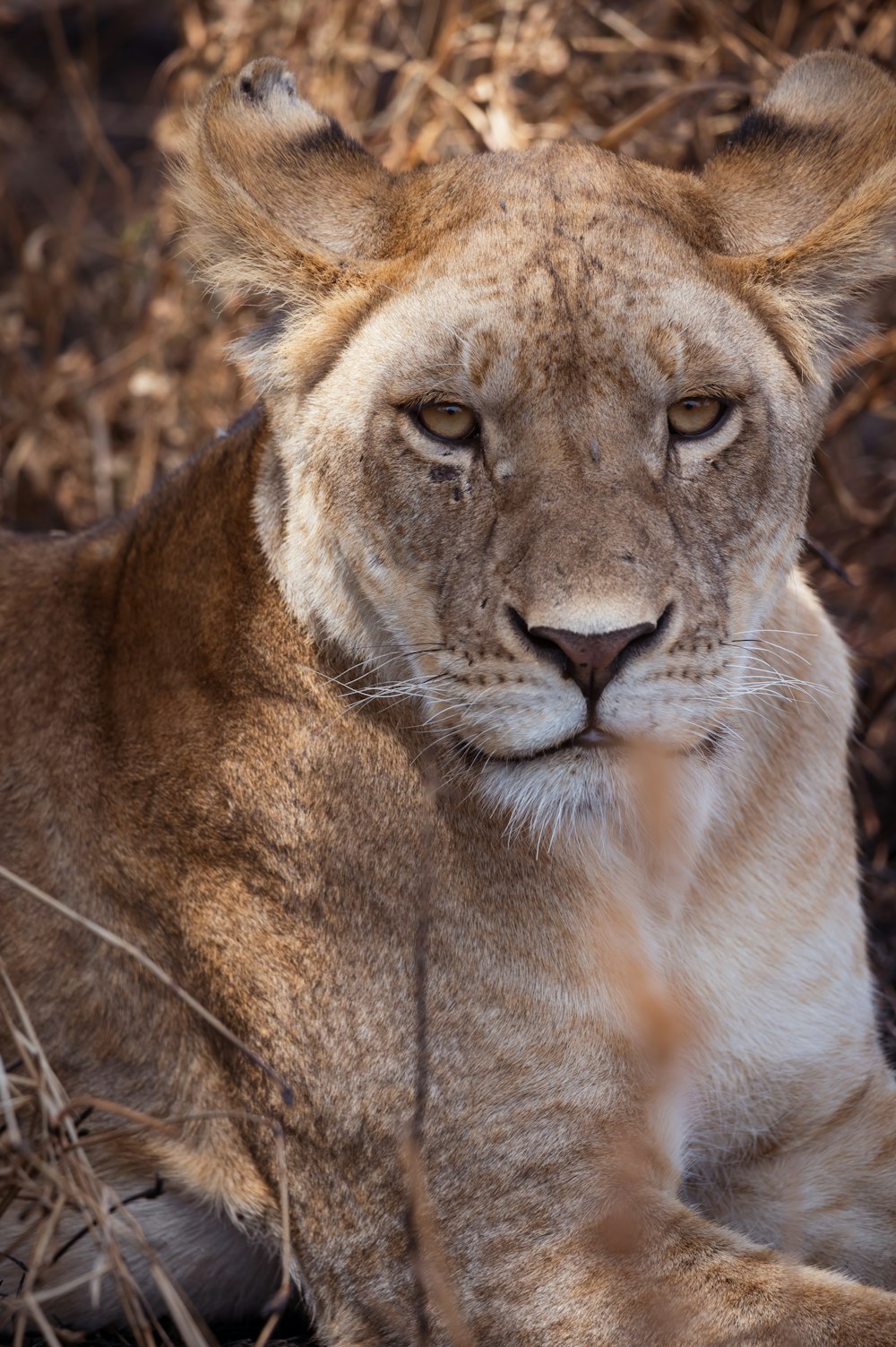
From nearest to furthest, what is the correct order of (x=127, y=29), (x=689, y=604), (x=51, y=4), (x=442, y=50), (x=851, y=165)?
(x=689, y=604) → (x=851, y=165) → (x=442, y=50) → (x=51, y=4) → (x=127, y=29)

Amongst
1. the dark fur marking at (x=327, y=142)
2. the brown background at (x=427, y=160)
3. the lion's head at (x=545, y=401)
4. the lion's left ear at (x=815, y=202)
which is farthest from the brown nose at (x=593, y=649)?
the brown background at (x=427, y=160)

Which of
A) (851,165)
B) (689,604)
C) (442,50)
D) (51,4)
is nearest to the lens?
(689,604)

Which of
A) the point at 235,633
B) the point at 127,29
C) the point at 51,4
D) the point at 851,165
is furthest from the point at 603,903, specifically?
the point at 127,29

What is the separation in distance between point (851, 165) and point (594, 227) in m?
0.43

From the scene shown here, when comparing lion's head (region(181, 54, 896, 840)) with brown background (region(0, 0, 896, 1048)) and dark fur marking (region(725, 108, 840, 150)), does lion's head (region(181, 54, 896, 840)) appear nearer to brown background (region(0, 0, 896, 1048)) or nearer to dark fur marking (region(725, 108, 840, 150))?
dark fur marking (region(725, 108, 840, 150))

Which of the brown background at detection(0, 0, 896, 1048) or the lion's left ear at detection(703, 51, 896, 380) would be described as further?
the brown background at detection(0, 0, 896, 1048)

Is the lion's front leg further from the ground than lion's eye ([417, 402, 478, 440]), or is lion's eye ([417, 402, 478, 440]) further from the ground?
lion's eye ([417, 402, 478, 440])

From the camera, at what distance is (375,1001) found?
6.86 ft

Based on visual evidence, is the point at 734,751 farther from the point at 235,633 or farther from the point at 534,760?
the point at 235,633

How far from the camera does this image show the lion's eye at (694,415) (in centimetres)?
195

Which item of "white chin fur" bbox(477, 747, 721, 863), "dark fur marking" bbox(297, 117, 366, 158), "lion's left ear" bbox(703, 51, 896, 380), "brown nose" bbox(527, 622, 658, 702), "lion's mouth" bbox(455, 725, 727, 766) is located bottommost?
"white chin fur" bbox(477, 747, 721, 863)

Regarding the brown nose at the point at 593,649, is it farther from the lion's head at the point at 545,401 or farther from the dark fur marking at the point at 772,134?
the dark fur marking at the point at 772,134

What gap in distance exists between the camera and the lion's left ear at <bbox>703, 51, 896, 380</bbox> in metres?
2.08

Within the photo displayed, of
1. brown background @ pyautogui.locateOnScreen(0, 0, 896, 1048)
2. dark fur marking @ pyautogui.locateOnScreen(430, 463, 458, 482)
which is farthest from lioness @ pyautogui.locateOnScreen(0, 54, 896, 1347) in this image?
brown background @ pyautogui.locateOnScreen(0, 0, 896, 1048)
